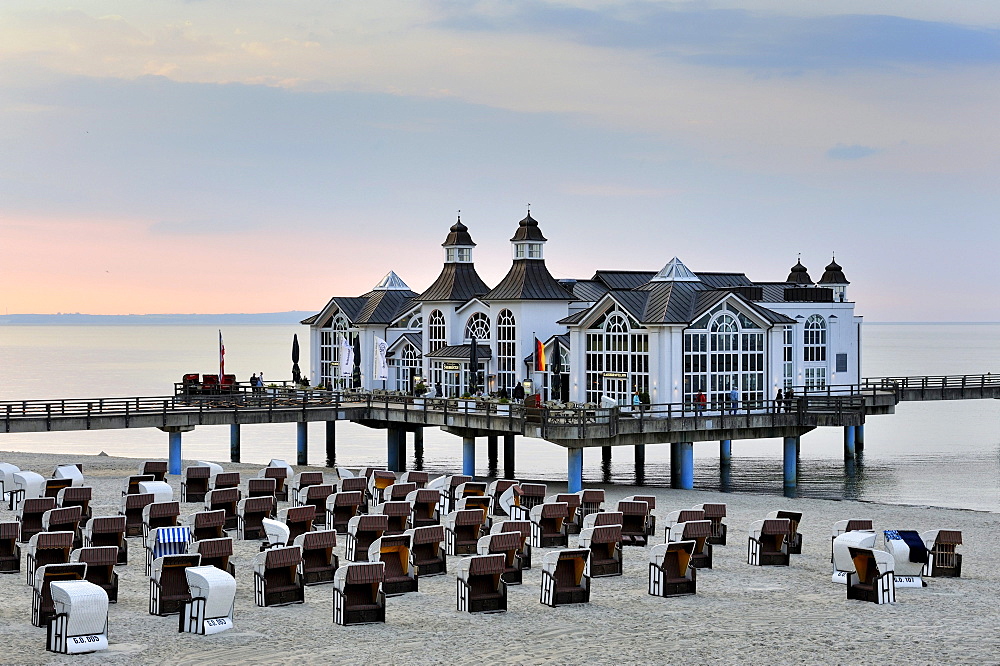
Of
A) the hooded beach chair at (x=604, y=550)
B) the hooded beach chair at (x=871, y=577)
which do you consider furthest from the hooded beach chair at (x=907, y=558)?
the hooded beach chair at (x=604, y=550)

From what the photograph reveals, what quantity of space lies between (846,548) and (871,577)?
2.75 ft

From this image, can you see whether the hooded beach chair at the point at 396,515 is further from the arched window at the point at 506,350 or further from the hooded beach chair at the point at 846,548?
the arched window at the point at 506,350

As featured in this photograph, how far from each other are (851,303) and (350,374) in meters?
19.5

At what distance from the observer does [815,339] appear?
49344 millimetres

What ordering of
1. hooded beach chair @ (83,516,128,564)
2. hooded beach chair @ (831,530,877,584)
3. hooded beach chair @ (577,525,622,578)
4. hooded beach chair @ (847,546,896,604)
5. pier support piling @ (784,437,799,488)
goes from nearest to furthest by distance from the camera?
1. hooded beach chair @ (847,546,896,604)
2. hooded beach chair @ (831,530,877,584)
3. hooded beach chair @ (577,525,622,578)
4. hooded beach chair @ (83,516,128,564)
5. pier support piling @ (784,437,799,488)

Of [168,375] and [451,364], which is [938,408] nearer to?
[451,364]

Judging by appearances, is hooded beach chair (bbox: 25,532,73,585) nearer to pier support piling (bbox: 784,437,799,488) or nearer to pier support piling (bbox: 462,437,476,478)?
pier support piling (bbox: 462,437,476,478)

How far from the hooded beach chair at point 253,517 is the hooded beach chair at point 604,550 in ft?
20.0

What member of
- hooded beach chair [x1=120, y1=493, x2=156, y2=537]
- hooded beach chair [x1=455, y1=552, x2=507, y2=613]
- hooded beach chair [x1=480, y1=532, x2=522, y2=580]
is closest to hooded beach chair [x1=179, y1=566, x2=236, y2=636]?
hooded beach chair [x1=455, y1=552, x2=507, y2=613]

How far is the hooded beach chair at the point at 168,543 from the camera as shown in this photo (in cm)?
1862

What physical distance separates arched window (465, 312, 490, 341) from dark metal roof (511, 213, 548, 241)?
303 cm

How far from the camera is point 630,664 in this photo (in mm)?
14766

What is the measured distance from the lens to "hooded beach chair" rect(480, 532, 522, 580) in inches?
737

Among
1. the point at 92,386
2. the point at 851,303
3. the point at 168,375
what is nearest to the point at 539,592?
the point at 851,303
